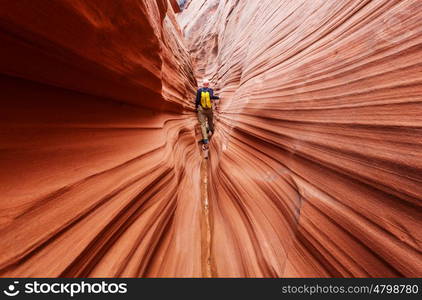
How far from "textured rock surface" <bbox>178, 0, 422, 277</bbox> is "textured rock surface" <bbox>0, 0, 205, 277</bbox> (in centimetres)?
73

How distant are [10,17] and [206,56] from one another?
238 inches

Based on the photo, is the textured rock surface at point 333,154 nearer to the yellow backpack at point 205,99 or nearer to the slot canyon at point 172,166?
the slot canyon at point 172,166

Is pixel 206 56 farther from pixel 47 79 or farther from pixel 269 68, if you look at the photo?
pixel 47 79

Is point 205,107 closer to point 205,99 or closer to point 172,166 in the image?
point 205,99

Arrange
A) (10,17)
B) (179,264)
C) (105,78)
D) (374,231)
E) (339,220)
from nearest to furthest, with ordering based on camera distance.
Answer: (10,17) < (374,231) < (339,220) < (105,78) < (179,264)

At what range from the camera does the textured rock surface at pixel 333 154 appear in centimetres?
67

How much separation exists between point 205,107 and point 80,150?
344cm

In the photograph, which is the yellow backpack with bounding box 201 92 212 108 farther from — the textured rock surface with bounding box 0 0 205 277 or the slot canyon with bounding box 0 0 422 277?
the textured rock surface with bounding box 0 0 205 277

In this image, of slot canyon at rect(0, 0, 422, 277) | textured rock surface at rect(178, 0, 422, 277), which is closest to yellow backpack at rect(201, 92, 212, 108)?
textured rock surface at rect(178, 0, 422, 277)

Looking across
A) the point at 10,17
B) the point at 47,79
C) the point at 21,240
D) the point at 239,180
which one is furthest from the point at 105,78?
the point at 239,180

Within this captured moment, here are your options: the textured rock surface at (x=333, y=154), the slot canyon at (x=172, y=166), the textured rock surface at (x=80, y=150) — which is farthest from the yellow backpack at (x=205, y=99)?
the textured rock surface at (x=80, y=150)

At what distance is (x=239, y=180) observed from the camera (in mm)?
1704

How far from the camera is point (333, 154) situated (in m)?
0.90

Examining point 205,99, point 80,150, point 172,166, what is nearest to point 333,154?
point 172,166
